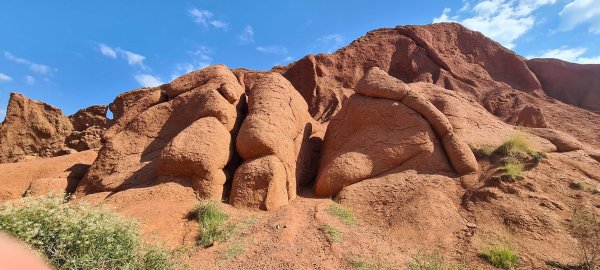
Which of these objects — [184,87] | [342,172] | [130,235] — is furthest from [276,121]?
[130,235]

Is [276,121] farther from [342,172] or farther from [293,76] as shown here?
[293,76]

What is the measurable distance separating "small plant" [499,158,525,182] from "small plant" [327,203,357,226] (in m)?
3.48

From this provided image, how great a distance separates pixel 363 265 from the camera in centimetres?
569

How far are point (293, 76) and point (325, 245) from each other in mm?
14439

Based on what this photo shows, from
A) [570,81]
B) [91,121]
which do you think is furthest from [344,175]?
[570,81]

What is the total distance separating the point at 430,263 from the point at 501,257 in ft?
3.83

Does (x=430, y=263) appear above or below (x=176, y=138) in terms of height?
below

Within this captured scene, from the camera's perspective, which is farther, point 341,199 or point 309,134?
point 309,134

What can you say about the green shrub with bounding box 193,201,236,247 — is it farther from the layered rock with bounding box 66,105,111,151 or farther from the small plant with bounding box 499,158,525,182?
the layered rock with bounding box 66,105,111,151

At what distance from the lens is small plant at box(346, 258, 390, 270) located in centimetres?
561

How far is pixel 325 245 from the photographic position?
21.0 feet

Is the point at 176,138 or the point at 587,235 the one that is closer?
the point at 587,235

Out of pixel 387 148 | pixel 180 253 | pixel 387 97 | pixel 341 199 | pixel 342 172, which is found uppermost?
pixel 387 97

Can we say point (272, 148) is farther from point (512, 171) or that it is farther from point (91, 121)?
point (91, 121)
